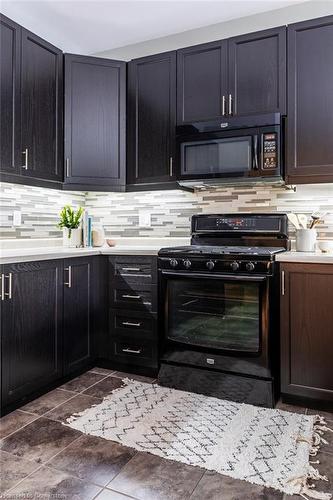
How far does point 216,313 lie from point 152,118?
1.62 metres

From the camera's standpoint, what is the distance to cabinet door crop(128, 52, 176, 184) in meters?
3.01

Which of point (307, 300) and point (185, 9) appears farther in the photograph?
point (185, 9)

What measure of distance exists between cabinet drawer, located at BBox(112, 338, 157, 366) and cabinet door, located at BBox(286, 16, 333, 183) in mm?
1529

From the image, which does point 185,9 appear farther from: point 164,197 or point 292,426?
point 292,426

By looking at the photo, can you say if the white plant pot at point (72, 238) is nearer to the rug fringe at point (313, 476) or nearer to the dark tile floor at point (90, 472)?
the dark tile floor at point (90, 472)

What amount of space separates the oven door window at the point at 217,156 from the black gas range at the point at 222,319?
0.49 metres

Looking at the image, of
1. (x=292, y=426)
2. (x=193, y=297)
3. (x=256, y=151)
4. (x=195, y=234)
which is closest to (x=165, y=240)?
(x=195, y=234)

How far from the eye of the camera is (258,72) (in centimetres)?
270

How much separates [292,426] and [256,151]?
171 cm

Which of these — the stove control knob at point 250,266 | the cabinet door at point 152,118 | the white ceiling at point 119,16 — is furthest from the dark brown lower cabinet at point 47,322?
the white ceiling at point 119,16

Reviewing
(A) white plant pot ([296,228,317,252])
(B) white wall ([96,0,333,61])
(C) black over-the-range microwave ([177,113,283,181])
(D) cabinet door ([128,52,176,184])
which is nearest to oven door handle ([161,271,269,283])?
(A) white plant pot ([296,228,317,252])

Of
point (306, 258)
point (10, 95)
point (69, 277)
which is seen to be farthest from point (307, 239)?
point (10, 95)

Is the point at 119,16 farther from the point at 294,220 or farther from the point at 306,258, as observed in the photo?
the point at 306,258

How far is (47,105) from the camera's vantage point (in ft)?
9.32
